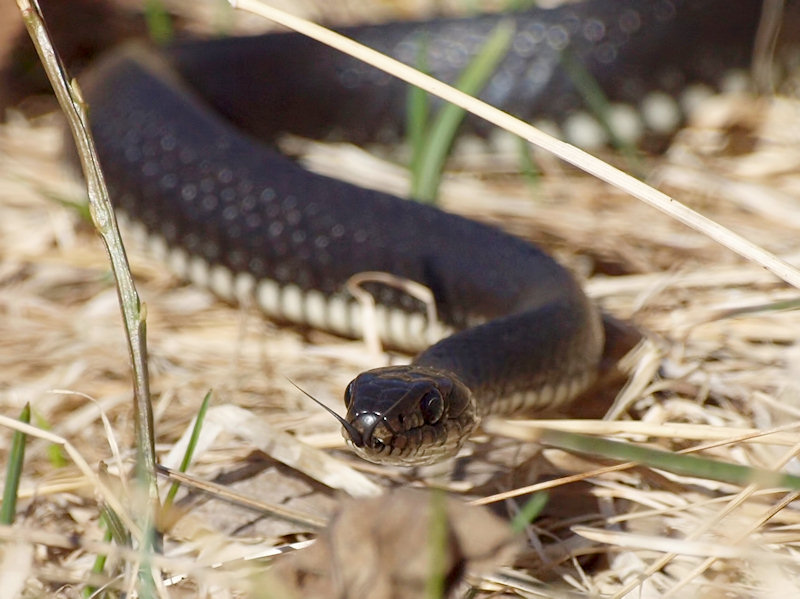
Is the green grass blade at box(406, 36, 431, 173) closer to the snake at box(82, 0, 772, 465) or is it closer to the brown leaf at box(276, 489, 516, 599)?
the snake at box(82, 0, 772, 465)

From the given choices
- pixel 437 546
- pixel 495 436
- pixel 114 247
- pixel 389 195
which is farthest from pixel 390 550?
pixel 389 195

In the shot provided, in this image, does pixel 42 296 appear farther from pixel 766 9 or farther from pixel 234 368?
pixel 766 9

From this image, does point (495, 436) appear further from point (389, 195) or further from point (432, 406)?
point (389, 195)

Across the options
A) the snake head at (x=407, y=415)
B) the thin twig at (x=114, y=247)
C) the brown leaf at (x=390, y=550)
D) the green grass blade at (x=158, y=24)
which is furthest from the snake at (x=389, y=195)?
the brown leaf at (x=390, y=550)

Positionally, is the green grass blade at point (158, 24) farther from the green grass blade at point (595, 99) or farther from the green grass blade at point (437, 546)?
the green grass blade at point (437, 546)

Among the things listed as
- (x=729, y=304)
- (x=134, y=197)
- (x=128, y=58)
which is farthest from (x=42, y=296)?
(x=729, y=304)
